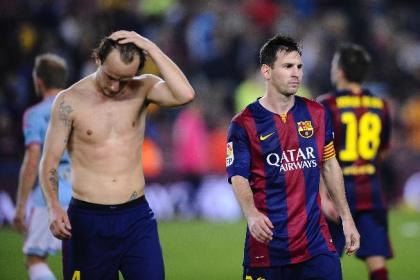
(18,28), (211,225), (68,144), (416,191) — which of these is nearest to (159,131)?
(211,225)

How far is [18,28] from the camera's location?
690 inches

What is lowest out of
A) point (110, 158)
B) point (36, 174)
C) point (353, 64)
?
point (110, 158)

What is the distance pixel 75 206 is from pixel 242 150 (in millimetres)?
1262

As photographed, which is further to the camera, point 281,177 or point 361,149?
point 361,149

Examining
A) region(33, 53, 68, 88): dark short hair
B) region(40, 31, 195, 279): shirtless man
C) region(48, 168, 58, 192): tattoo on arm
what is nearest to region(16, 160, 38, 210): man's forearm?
region(33, 53, 68, 88): dark short hair

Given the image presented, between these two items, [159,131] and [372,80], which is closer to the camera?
[159,131]

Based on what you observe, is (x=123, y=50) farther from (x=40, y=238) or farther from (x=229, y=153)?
(x=40, y=238)

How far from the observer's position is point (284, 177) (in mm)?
6500

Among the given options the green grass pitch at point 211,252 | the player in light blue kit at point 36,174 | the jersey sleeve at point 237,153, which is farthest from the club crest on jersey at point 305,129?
the green grass pitch at point 211,252

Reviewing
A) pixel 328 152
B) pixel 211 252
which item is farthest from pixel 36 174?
pixel 211 252

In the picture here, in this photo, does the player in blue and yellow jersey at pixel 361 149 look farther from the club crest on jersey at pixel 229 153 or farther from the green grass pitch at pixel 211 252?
the green grass pitch at pixel 211 252

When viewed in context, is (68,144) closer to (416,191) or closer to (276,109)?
(276,109)

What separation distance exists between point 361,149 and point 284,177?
7.31 feet

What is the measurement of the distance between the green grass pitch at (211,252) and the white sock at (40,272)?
182cm
